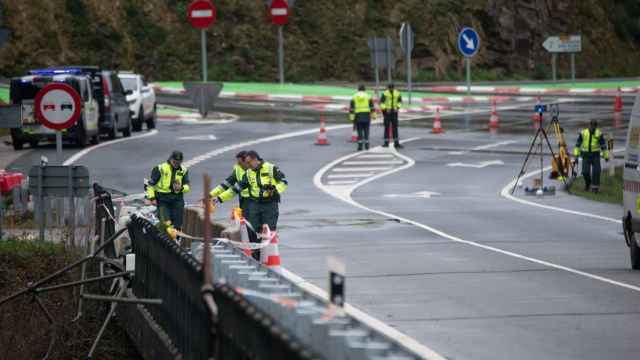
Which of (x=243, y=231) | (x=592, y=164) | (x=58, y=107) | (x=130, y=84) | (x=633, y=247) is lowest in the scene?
(x=592, y=164)

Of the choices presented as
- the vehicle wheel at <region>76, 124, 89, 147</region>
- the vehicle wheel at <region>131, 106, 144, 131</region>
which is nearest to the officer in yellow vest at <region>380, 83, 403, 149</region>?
the vehicle wheel at <region>76, 124, 89, 147</region>

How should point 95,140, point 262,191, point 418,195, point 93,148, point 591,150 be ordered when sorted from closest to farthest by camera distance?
point 262,191
point 418,195
point 591,150
point 93,148
point 95,140

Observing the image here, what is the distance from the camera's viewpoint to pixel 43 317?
18.9 m

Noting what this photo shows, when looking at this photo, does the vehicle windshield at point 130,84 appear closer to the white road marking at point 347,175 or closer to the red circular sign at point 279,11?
the white road marking at point 347,175

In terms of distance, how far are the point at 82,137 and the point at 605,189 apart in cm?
1441

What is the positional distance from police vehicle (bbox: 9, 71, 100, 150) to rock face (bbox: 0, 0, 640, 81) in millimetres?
20122

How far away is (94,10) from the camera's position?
6550 cm

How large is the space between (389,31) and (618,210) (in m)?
43.6

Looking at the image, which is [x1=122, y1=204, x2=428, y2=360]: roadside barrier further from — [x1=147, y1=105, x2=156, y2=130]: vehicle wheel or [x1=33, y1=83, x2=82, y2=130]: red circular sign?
[x1=147, y1=105, x2=156, y2=130]: vehicle wheel

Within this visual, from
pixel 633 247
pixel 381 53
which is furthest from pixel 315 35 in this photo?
pixel 633 247

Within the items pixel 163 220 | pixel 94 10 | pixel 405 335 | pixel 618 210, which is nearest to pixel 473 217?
pixel 618 210

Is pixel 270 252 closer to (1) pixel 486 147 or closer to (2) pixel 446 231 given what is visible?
→ (2) pixel 446 231

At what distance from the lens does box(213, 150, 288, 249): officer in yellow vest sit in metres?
19.7

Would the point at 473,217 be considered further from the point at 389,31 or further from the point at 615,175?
the point at 389,31
